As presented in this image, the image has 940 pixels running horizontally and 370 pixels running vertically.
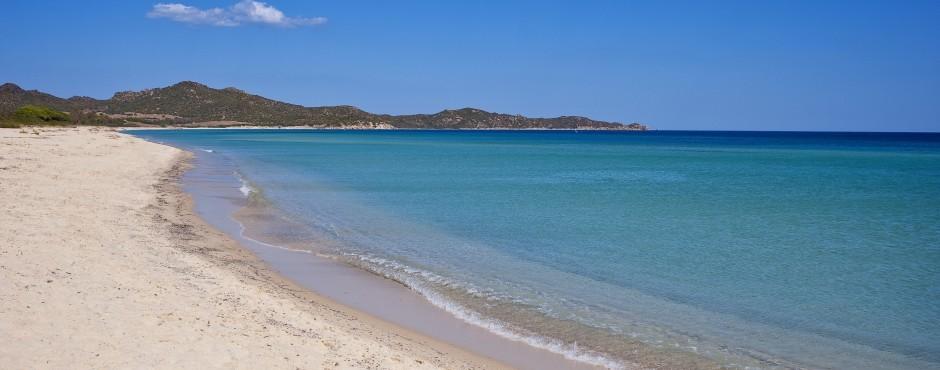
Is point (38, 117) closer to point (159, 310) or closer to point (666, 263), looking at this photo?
point (666, 263)

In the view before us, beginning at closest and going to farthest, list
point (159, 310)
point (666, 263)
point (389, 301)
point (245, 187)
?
point (159, 310), point (389, 301), point (666, 263), point (245, 187)

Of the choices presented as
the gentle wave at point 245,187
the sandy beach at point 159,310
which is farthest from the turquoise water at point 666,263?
the sandy beach at point 159,310

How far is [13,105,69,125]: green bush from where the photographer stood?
237 ft

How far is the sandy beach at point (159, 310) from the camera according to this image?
5930 mm

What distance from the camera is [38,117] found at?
3009 inches

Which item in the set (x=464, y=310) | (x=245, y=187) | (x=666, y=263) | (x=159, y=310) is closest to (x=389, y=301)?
(x=464, y=310)

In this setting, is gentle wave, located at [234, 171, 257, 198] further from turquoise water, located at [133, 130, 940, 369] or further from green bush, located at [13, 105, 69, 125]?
green bush, located at [13, 105, 69, 125]

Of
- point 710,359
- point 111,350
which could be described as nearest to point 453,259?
point 710,359

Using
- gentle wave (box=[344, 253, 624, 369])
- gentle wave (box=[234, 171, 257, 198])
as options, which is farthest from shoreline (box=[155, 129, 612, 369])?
gentle wave (box=[234, 171, 257, 198])

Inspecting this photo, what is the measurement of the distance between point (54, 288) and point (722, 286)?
8.69 m

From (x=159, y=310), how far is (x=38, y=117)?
82.0 m

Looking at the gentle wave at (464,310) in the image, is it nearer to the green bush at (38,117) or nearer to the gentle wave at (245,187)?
the gentle wave at (245,187)

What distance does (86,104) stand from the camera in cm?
18725

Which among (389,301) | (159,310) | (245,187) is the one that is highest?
(159,310)
